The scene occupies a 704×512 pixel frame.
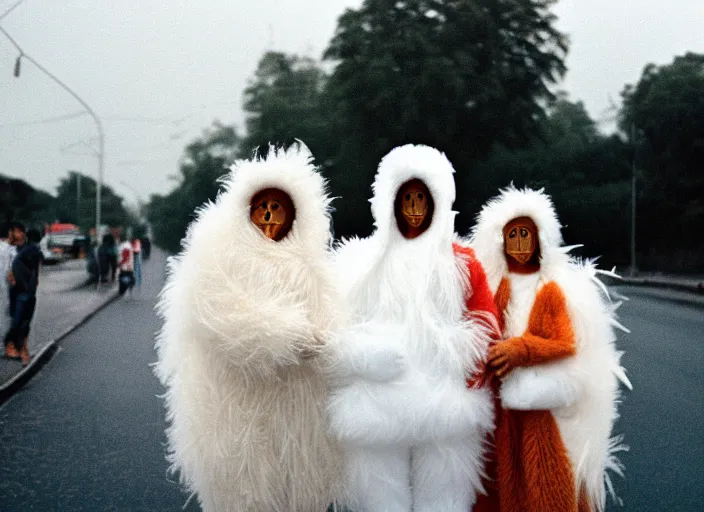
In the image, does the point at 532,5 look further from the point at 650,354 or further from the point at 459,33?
the point at 650,354

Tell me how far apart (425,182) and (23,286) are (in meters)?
7.83

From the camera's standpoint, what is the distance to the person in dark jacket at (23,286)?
10.4 metres

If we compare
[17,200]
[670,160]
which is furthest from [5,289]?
[17,200]

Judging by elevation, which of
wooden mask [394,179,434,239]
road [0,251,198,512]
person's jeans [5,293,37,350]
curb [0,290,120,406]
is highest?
wooden mask [394,179,434,239]

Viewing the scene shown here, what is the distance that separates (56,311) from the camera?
18734 mm

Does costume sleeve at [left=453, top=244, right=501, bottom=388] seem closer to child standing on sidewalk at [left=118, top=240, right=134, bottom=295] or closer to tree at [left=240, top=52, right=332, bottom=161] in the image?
child standing on sidewalk at [left=118, top=240, right=134, bottom=295]

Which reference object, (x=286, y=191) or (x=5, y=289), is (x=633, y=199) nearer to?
(x=5, y=289)

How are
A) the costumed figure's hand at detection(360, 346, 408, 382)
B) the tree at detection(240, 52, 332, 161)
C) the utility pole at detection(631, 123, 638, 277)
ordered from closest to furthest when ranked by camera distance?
the costumed figure's hand at detection(360, 346, 408, 382), the tree at detection(240, 52, 332, 161), the utility pole at detection(631, 123, 638, 277)

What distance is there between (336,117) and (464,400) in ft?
79.7

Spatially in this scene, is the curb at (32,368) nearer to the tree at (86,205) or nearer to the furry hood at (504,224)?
the furry hood at (504,224)

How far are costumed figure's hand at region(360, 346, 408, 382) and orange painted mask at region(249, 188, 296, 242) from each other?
719 millimetres

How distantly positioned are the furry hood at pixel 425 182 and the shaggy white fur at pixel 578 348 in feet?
1.48

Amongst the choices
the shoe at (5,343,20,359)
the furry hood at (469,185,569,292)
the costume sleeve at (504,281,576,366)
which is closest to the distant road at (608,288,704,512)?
the costume sleeve at (504,281,576,366)

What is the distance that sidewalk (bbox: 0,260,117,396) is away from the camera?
10.3 metres
